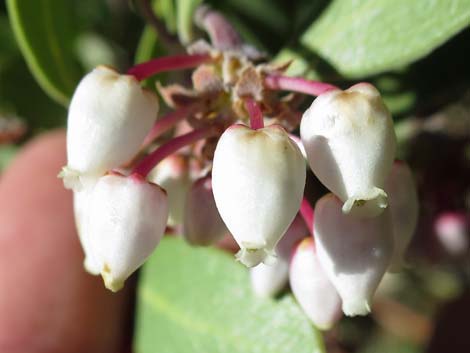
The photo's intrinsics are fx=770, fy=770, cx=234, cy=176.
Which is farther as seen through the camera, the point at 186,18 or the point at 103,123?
the point at 186,18

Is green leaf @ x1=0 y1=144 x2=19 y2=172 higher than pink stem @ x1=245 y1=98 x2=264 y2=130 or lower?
lower

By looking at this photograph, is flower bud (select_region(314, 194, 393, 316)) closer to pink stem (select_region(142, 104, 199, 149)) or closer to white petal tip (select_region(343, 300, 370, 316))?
white petal tip (select_region(343, 300, 370, 316))

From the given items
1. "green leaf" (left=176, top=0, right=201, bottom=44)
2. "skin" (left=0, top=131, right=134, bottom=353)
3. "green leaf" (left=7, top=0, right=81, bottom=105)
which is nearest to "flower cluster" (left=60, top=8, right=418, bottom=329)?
"green leaf" (left=176, top=0, right=201, bottom=44)

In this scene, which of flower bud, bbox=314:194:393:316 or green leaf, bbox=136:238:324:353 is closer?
flower bud, bbox=314:194:393:316

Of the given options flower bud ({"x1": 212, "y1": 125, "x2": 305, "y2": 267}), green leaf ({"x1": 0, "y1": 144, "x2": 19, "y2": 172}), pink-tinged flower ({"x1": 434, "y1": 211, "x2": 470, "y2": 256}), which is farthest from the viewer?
green leaf ({"x1": 0, "y1": 144, "x2": 19, "y2": 172})

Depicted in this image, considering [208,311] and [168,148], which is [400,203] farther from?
[208,311]

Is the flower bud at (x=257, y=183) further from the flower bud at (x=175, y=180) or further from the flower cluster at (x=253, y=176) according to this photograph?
the flower bud at (x=175, y=180)

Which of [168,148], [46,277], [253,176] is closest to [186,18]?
[168,148]
